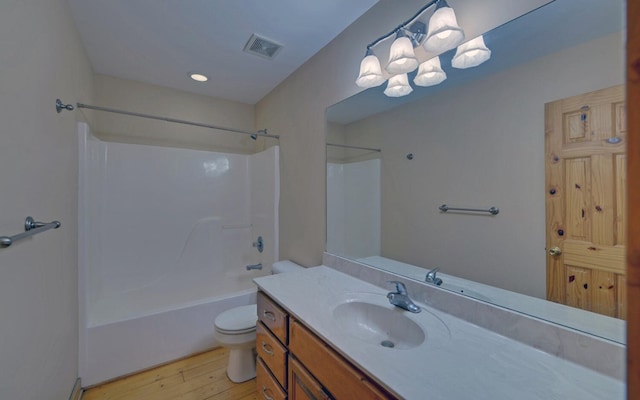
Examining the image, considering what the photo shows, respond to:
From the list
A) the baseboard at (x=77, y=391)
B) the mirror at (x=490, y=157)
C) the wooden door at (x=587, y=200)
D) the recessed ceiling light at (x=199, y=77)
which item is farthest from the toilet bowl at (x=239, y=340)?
the recessed ceiling light at (x=199, y=77)

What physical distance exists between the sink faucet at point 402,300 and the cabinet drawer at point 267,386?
0.66 m

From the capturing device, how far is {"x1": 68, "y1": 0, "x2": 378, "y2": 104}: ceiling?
4.84 feet

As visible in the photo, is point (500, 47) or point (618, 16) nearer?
point (618, 16)

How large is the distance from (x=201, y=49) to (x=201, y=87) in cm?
75

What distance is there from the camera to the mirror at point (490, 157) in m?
0.81

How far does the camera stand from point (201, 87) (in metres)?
2.59

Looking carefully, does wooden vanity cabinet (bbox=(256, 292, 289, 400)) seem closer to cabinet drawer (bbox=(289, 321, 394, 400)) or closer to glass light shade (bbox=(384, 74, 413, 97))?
cabinet drawer (bbox=(289, 321, 394, 400))

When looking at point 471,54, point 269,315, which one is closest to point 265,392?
point 269,315

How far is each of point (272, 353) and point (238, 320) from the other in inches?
26.0

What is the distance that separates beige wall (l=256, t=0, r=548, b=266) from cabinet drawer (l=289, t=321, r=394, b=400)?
837mm

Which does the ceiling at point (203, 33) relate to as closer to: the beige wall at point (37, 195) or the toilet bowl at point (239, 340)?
the beige wall at point (37, 195)

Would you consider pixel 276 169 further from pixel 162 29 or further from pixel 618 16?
pixel 618 16

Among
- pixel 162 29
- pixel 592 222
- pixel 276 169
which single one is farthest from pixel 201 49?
pixel 592 222

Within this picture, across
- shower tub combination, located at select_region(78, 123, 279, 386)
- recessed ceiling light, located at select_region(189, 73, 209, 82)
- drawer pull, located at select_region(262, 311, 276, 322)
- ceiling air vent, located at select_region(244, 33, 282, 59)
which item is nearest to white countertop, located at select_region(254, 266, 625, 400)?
drawer pull, located at select_region(262, 311, 276, 322)
